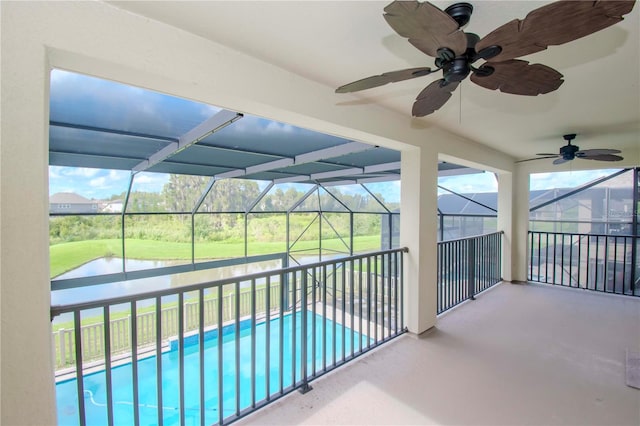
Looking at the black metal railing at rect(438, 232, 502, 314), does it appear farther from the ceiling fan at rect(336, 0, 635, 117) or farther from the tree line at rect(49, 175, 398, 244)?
the tree line at rect(49, 175, 398, 244)

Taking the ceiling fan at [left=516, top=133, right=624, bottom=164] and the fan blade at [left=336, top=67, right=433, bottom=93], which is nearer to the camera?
the fan blade at [left=336, top=67, right=433, bottom=93]

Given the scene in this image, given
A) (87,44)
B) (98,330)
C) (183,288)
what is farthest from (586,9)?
(98,330)

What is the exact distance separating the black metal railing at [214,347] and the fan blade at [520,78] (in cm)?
156

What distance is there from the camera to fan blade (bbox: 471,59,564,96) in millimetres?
1158

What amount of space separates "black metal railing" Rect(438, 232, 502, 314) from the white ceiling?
1.66 metres

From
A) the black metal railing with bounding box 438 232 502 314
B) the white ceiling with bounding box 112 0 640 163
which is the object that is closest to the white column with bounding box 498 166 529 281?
the black metal railing with bounding box 438 232 502 314

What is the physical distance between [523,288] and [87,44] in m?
5.81

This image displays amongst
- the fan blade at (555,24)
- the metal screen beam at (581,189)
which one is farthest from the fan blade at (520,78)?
the metal screen beam at (581,189)

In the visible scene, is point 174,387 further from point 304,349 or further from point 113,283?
point 304,349

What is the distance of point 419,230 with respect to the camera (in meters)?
2.81

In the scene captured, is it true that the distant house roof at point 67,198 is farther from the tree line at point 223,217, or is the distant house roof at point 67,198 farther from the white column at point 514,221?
the white column at point 514,221

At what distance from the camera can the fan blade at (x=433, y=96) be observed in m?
1.33

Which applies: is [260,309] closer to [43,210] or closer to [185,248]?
[185,248]

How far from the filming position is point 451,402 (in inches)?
74.2
